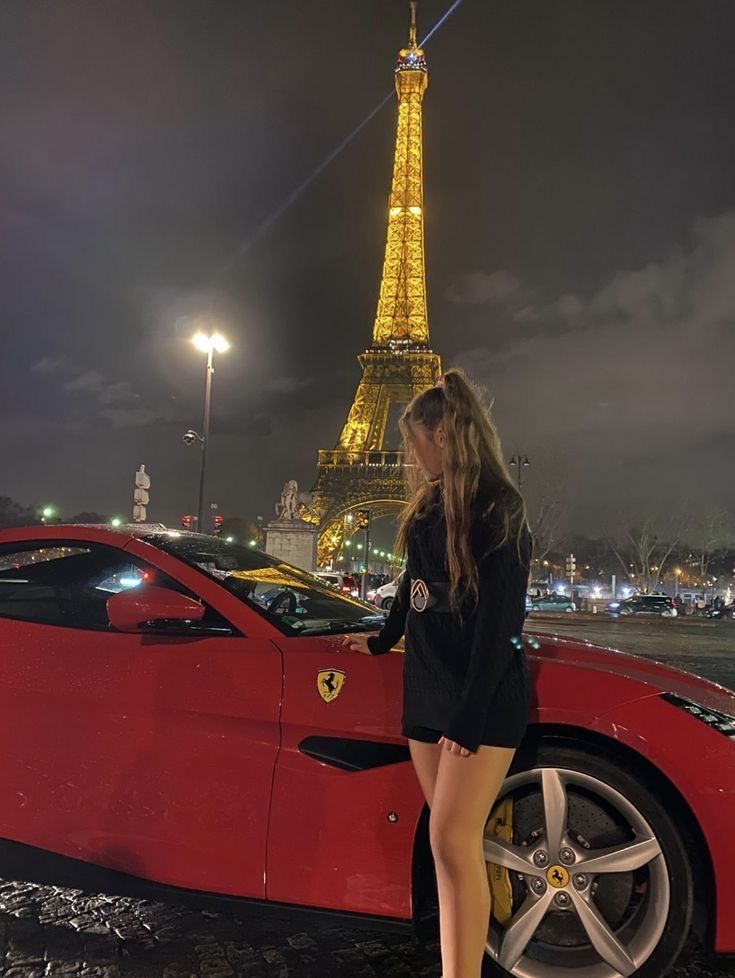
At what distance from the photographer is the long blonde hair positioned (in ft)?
6.13

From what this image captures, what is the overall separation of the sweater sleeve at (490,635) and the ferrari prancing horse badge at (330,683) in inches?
22.6

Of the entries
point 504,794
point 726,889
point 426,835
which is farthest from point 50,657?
point 726,889

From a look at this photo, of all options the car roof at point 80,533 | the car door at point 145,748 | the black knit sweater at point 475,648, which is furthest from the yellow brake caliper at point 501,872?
the car roof at point 80,533

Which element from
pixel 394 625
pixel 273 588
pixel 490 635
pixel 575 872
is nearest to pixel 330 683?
pixel 394 625

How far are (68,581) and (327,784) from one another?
5.34 feet

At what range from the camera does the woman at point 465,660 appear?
69.7 inches

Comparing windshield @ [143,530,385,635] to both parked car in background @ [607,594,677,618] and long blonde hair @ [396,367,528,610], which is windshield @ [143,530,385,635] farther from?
parked car in background @ [607,594,677,618]

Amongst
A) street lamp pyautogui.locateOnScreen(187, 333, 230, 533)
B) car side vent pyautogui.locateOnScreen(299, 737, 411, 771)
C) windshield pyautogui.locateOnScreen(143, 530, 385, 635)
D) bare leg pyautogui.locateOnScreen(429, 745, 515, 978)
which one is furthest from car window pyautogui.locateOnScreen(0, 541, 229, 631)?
street lamp pyautogui.locateOnScreen(187, 333, 230, 533)

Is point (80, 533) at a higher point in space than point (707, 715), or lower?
higher

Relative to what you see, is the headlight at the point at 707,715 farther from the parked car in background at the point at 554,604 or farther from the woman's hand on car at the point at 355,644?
the parked car in background at the point at 554,604

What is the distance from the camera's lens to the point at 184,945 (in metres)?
2.42

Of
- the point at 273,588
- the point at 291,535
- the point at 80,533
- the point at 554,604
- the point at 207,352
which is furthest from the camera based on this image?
the point at 291,535

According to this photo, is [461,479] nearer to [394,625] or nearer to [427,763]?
[394,625]

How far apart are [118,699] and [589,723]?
5.24 feet
